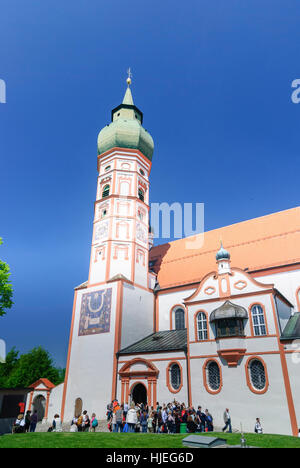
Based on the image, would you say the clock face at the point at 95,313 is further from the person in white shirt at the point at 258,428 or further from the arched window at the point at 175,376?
the person in white shirt at the point at 258,428

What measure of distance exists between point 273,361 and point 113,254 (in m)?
17.2

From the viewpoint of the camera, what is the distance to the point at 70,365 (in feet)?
93.1

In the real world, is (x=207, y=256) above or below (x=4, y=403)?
above

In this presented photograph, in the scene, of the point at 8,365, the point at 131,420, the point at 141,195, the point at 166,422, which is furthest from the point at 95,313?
the point at 8,365

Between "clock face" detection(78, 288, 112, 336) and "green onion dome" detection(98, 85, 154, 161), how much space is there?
16.7m

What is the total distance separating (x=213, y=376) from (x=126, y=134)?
2643 centimetres

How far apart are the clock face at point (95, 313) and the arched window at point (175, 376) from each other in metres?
6.65

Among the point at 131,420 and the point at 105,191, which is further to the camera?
the point at 105,191

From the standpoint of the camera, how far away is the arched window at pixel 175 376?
23312 mm

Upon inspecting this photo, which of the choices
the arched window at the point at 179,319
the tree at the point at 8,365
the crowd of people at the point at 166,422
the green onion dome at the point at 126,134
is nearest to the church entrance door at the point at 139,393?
the crowd of people at the point at 166,422

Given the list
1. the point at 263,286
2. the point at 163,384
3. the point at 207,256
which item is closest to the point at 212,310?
the point at 263,286

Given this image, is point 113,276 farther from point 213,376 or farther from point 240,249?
point 213,376

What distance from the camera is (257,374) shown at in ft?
65.9

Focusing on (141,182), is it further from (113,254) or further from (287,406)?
(287,406)
